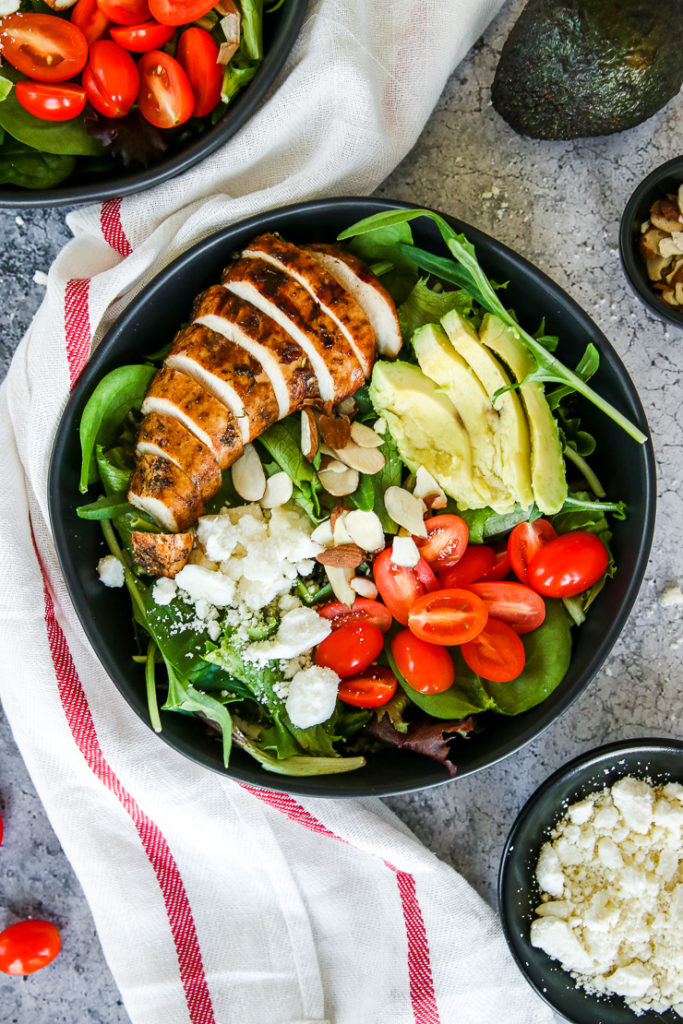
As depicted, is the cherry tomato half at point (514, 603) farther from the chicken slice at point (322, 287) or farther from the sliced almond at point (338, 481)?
the chicken slice at point (322, 287)

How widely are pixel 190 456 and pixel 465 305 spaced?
0.77 m

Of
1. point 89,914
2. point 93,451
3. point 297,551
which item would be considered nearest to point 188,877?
point 89,914

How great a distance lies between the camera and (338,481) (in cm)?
215

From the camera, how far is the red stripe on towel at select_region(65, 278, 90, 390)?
2.17 m

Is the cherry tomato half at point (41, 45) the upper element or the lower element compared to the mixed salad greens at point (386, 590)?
upper

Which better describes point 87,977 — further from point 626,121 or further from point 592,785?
point 626,121

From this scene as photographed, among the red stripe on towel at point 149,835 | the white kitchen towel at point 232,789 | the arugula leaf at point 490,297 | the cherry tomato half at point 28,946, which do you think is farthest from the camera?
the cherry tomato half at point 28,946

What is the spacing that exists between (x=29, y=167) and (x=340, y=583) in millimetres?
1283

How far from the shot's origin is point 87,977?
2.54 m

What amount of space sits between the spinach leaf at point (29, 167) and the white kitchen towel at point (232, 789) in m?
0.14

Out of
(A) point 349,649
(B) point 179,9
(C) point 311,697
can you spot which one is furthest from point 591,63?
(C) point 311,697

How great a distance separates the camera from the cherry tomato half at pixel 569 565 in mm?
2123

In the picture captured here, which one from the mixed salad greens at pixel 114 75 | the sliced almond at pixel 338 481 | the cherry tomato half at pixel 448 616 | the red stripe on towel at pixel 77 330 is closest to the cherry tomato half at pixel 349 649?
the cherry tomato half at pixel 448 616

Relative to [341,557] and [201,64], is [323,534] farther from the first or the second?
[201,64]
